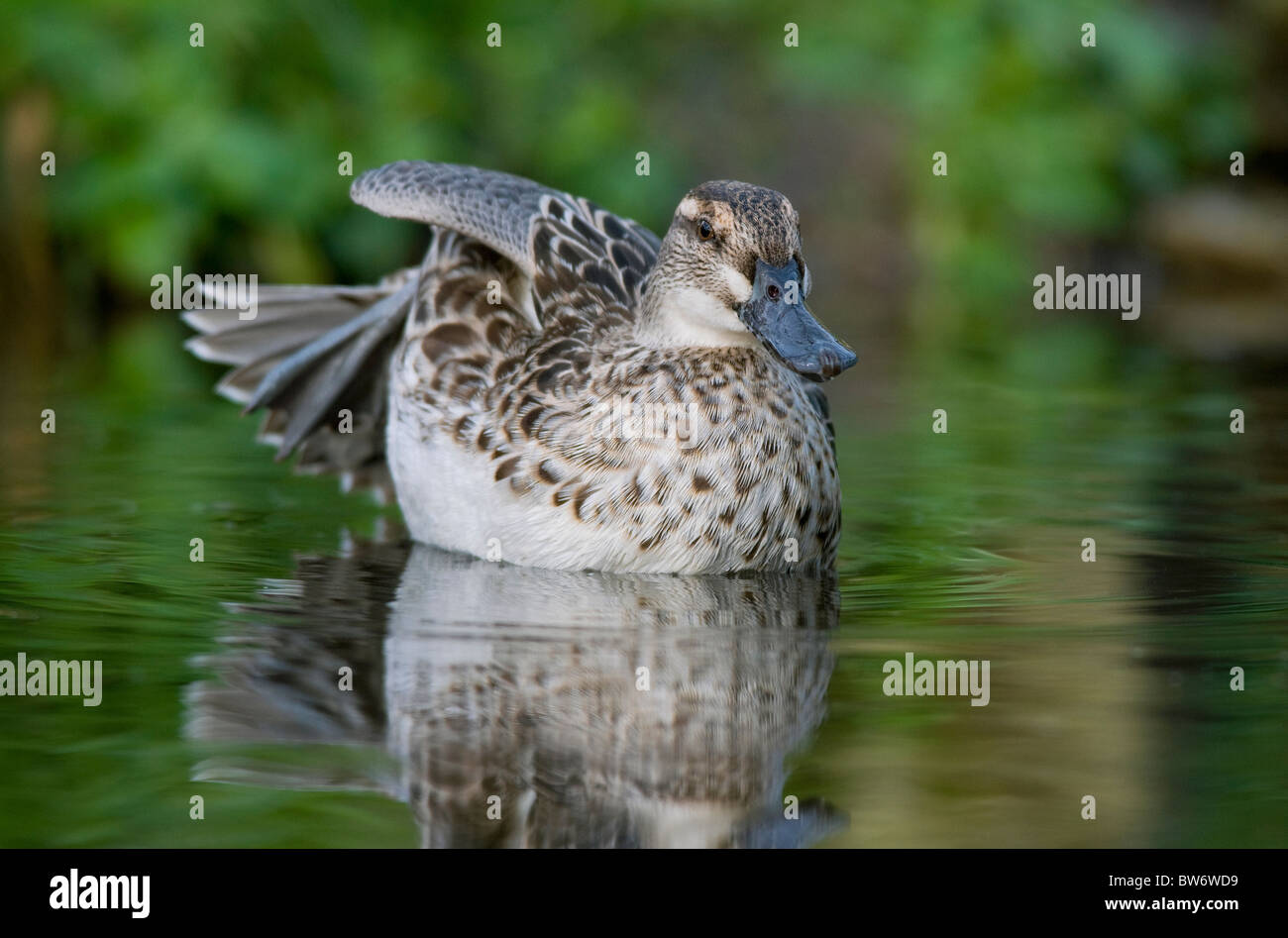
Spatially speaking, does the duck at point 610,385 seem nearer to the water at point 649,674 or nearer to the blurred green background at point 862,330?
the water at point 649,674

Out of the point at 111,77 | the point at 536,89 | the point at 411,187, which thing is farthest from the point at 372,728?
the point at 536,89

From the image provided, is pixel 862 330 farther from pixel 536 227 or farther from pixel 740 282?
pixel 740 282

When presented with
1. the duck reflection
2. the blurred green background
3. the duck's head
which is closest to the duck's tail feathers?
the blurred green background

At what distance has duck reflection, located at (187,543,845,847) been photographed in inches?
157

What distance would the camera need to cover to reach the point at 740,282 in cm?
604

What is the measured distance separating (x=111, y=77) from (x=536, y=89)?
4.01m

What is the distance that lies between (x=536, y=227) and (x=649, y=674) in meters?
2.49

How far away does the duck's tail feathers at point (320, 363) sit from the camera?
308 inches

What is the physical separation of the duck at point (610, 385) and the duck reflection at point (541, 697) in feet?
0.61

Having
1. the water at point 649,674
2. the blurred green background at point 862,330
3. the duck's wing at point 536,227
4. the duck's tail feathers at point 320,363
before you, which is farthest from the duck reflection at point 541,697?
the duck's tail feathers at point 320,363

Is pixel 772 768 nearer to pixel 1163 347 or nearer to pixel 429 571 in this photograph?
pixel 429 571

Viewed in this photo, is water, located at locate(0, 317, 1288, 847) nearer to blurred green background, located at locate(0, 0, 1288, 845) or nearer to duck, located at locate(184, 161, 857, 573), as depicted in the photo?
blurred green background, located at locate(0, 0, 1288, 845)

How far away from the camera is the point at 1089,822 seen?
13.0 feet

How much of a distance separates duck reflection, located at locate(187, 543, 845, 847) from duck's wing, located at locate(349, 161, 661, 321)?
1.14 meters
